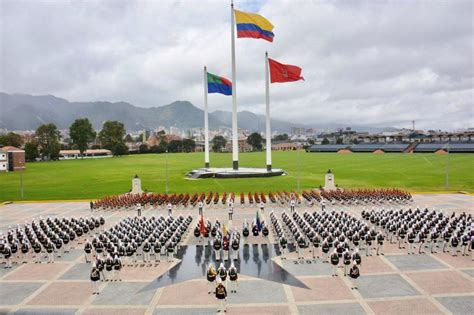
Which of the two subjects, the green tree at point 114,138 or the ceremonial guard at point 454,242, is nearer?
the ceremonial guard at point 454,242

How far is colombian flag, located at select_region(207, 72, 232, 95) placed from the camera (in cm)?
4562

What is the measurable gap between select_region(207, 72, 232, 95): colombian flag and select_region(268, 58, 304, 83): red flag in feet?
31.9

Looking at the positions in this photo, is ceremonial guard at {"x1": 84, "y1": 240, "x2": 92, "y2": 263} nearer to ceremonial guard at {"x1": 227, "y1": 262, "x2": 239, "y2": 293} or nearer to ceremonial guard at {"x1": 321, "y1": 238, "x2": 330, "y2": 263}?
ceremonial guard at {"x1": 227, "y1": 262, "x2": 239, "y2": 293}

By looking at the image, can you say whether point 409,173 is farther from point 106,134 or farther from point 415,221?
point 106,134

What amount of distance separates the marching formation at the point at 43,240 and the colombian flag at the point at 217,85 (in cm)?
2660

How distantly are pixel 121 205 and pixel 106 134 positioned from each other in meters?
110

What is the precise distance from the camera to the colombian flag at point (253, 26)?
3919 centimetres

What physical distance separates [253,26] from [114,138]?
101 m

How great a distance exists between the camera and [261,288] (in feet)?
45.1

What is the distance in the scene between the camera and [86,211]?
29.0m

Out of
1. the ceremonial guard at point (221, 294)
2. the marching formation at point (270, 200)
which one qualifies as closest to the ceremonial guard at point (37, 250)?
the ceremonial guard at point (221, 294)

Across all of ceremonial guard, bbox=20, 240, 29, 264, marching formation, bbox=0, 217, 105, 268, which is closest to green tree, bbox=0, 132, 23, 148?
marching formation, bbox=0, 217, 105, 268

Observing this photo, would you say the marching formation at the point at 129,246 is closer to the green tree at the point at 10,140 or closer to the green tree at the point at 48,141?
the green tree at the point at 10,140

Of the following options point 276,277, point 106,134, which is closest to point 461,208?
point 276,277
